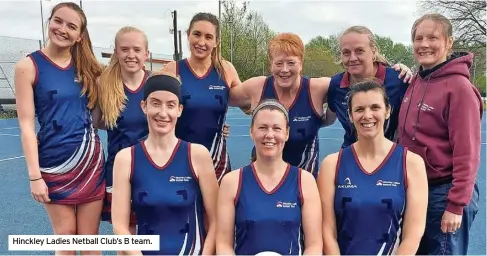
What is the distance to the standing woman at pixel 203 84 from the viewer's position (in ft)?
11.2

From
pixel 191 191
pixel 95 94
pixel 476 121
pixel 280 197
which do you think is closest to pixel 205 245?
pixel 191 191

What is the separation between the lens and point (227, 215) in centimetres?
252

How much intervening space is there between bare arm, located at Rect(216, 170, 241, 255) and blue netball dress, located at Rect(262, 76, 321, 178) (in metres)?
0.95

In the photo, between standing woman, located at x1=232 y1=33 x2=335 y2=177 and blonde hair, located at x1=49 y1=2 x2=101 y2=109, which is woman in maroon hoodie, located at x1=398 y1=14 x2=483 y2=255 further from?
blonde hair, located at x1=49 y1=2 x2=101 y2=109

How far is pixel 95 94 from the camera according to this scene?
10.4ft

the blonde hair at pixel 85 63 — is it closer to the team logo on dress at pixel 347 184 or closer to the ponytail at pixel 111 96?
the ponytail at pixel 111 96

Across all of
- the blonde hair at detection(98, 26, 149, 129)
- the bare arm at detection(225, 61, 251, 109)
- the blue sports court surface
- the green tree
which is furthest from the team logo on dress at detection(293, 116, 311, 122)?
the green tree

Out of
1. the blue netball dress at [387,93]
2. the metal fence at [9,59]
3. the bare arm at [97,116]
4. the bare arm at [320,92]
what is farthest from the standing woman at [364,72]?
the metal fence at [9,59]

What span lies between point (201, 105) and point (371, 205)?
1.52 meters

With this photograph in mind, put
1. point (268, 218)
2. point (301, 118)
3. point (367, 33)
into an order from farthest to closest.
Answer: point (301, 118)
point (367, 33)
point (268, 218)

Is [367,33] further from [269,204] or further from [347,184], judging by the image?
[269,204]

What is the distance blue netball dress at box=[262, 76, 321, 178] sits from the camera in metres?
3.35
